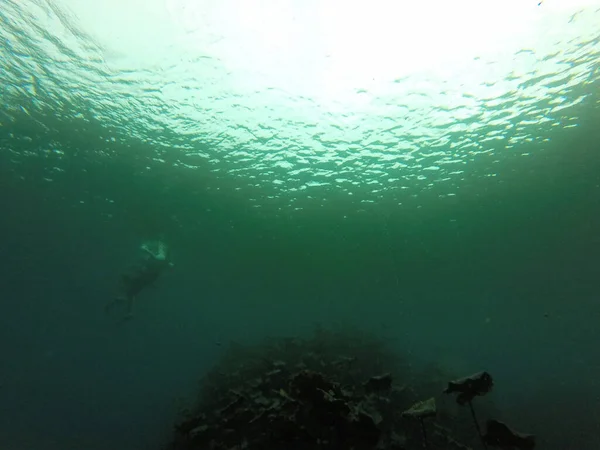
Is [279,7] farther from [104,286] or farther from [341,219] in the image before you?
[104,286]

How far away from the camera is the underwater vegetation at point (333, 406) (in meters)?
6.37

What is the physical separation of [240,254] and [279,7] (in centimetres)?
3913

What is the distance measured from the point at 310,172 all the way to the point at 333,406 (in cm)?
1641

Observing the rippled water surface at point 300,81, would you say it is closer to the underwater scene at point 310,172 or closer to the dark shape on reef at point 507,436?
the underwater scene at point 310,172

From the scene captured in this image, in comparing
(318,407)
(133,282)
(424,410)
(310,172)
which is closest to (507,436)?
(424,410)

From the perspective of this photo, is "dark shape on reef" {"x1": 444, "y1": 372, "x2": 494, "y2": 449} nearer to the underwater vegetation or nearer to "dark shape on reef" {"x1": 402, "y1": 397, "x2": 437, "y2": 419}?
the underwater vegetation

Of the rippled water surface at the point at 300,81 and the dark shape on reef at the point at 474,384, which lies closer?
the dark shape on reef at the point at 474,384

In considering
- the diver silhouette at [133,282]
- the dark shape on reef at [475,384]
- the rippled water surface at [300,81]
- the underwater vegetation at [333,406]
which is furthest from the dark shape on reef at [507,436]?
the diver silhouette at [133,282]

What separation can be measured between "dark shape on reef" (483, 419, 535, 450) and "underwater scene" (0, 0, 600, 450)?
0.13 feet

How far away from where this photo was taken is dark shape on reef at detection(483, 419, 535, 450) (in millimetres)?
5695

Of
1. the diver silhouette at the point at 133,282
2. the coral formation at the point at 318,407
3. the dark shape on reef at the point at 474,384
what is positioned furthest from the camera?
the diver silhouette at the point at 133,282

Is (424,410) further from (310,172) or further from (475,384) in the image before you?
(310,172)

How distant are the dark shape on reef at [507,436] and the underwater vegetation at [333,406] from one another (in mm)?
16

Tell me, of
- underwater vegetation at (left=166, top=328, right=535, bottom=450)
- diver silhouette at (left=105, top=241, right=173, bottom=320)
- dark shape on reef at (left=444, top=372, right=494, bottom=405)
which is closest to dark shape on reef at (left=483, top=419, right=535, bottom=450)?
underwater vegetation at (left=166, top=328, right=535, bottom=450)
